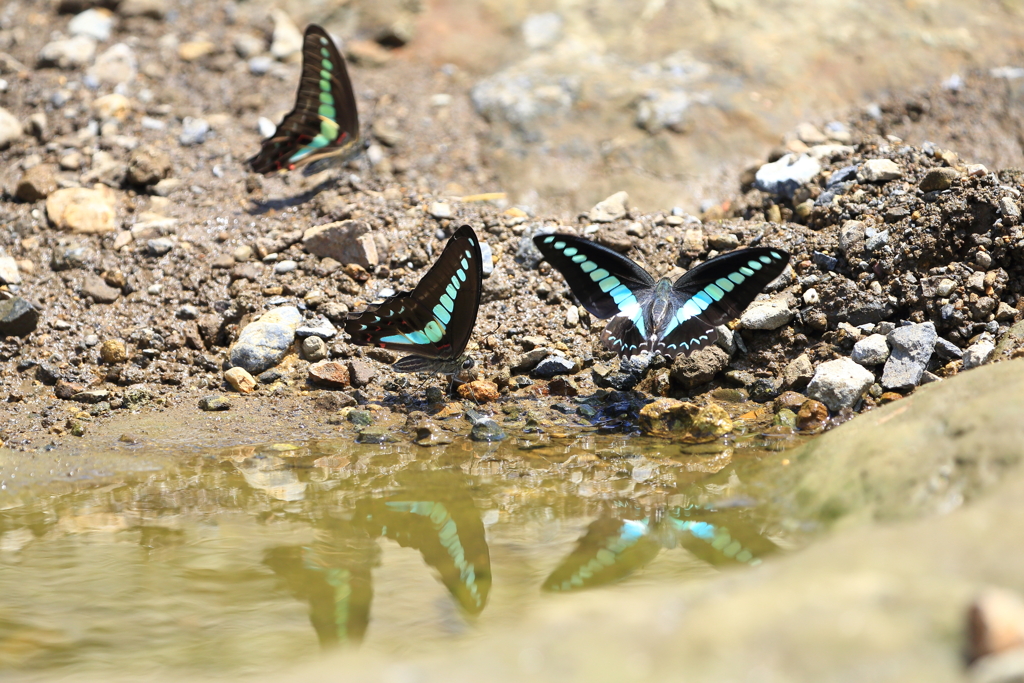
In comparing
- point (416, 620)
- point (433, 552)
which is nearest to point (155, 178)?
point (433, 552)

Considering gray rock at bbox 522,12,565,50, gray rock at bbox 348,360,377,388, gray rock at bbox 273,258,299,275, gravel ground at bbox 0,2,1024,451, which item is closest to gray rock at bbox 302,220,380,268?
gravel ground at bbox 0,2,1024,451

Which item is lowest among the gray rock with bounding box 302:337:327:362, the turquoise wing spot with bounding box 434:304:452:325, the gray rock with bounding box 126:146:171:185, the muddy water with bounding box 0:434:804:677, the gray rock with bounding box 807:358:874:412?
the muddy water with bounding box 0:434:804:677

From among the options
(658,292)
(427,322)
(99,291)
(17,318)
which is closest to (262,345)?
(427,322)

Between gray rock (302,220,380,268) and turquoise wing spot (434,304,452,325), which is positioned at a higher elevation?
gray rock (302,220,380,268)

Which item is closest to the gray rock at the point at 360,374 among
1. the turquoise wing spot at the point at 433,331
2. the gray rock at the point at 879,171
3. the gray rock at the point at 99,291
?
the turquoise wing spot at the point at 433,331

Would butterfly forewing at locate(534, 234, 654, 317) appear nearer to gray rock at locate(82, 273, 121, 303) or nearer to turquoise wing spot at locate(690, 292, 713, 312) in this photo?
turquoise wing spot at locate(690, 292, 713, 312)

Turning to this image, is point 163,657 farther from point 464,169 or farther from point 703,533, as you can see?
point 464,169

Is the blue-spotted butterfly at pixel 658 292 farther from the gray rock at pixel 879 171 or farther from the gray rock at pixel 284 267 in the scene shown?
the gray rock at pixel 284 267

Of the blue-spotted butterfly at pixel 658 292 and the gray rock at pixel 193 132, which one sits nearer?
the blue-spotted butterfly at pixel 658 292
